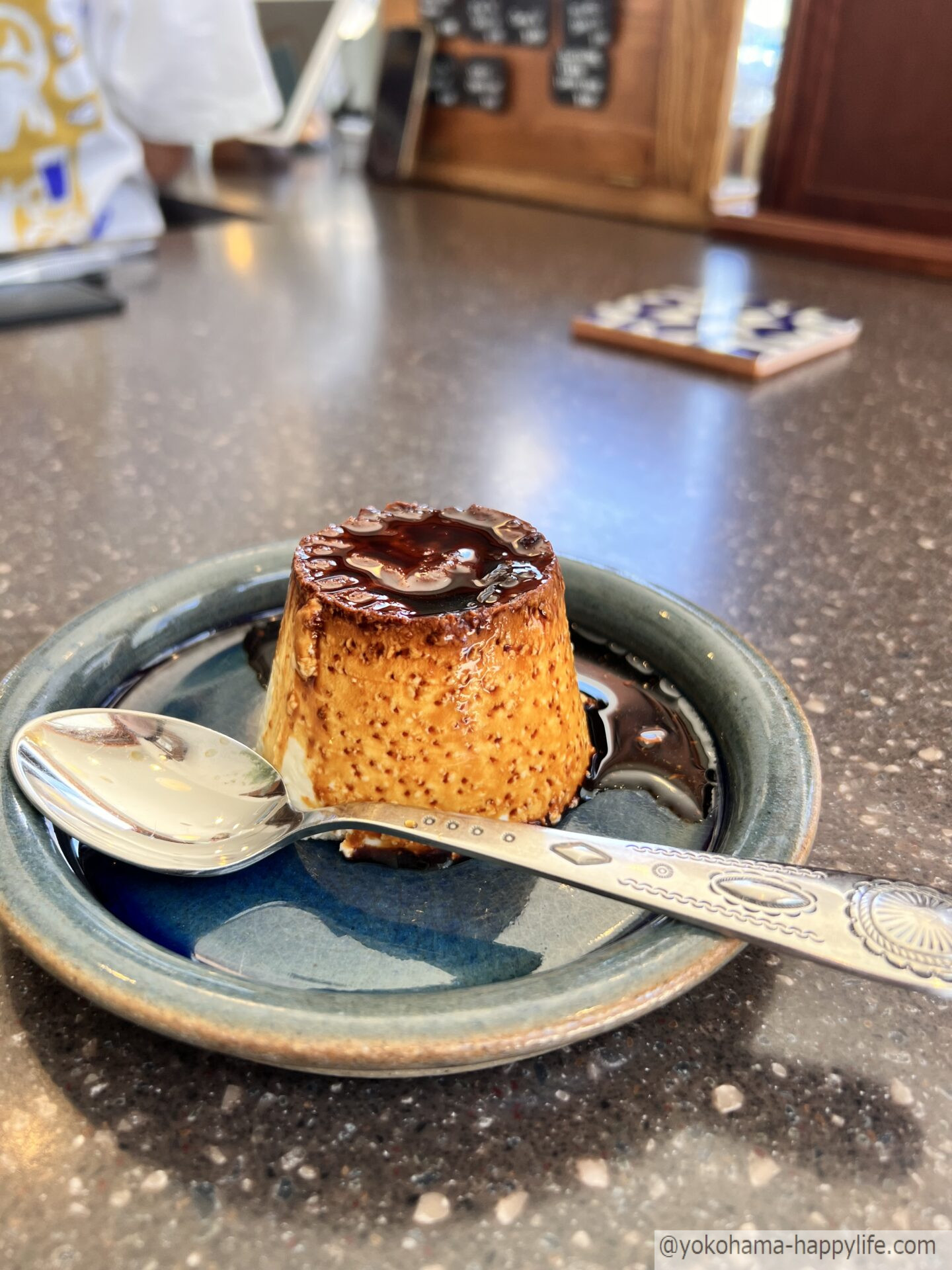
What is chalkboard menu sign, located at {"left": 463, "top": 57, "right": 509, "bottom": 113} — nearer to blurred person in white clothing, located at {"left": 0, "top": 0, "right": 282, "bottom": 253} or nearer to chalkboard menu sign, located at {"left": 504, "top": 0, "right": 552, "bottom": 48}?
chalkboard menu sign, located at {"left": 504, "top": 0, "right": 552, "bottom": 48}

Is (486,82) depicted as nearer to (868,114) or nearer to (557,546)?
(868,114)

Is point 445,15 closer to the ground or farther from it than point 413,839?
farther from it

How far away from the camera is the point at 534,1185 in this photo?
38 centimetres

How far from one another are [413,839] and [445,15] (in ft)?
8.47

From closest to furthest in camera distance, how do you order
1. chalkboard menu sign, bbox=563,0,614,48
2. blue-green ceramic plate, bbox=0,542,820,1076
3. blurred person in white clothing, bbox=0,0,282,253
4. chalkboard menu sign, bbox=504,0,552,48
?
blue-green ceramic plate, bbox=0,542,820,1076
blurred person in white clothing, bbox=0,0,282,253
chalkboard menu sign, bbox=563,0,614,48
chalkboard menu sign, bbox=504,0,552,48

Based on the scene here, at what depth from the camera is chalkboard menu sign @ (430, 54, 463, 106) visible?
248 centimetres

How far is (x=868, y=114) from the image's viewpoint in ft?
6.11

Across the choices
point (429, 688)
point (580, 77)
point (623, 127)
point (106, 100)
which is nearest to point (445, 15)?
point (580, 77)

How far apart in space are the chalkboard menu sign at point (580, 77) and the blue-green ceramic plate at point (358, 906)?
1.96m

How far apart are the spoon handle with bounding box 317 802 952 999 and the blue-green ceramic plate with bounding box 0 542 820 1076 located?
0.01m

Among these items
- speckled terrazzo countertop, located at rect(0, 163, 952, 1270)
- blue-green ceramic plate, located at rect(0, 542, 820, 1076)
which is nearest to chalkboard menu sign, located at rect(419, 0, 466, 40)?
speckled terrazzo countertop, located at rect(0, 163, 952, 1270)

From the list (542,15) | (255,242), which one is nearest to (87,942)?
(255,242)

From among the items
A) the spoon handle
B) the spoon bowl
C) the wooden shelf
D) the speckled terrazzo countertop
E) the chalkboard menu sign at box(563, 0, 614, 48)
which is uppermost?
the chalkboard menu sign at box(563, 0, 614, 48)

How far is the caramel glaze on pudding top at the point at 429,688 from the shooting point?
51 centimetres
